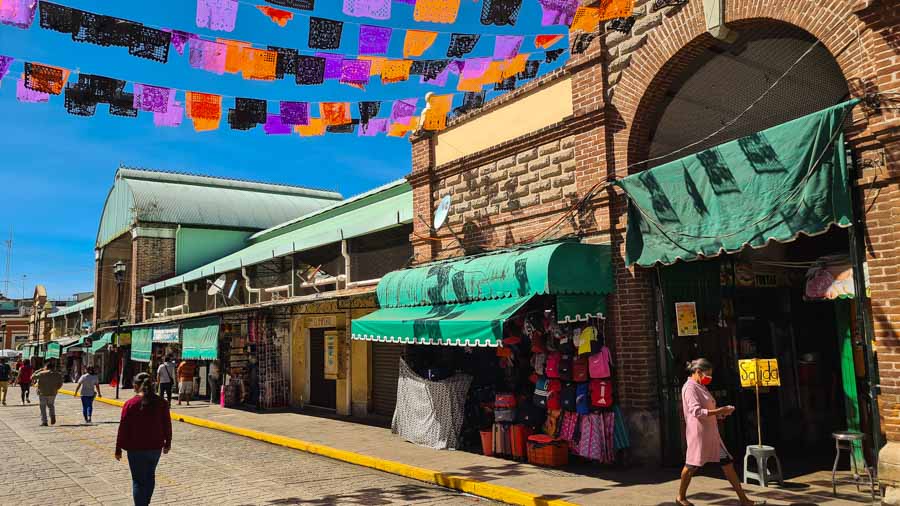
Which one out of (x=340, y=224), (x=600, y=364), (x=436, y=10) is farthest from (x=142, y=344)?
(x=436, y=10)

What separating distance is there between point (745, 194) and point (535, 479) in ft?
15.8

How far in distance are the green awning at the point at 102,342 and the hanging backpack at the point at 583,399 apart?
29280mm

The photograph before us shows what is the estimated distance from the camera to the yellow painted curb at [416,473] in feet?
27.7

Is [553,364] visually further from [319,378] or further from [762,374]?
[319,378]

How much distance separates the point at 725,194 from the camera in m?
8.67

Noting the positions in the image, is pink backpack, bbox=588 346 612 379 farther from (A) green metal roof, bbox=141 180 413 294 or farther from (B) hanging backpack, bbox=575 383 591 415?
(A) green metal roof, bbox=141 180 413 294

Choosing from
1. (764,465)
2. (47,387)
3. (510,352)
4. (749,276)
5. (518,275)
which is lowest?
(764,465)

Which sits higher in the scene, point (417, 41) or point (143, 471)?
point (417, 41)

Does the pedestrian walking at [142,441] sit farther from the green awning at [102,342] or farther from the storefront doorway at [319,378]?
the green awning at [102,342]

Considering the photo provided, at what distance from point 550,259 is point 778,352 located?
4.71 metres

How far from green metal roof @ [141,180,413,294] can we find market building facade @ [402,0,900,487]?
3962mm

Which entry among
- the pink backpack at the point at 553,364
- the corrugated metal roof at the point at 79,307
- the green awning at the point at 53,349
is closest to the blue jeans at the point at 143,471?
the pink backpack at the point at 553,364

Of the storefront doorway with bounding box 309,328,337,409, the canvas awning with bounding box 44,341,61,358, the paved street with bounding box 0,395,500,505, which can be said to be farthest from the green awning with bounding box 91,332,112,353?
the paved street with bounding box 0,395,500,505

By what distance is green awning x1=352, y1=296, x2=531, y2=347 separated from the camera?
33.4 ft
